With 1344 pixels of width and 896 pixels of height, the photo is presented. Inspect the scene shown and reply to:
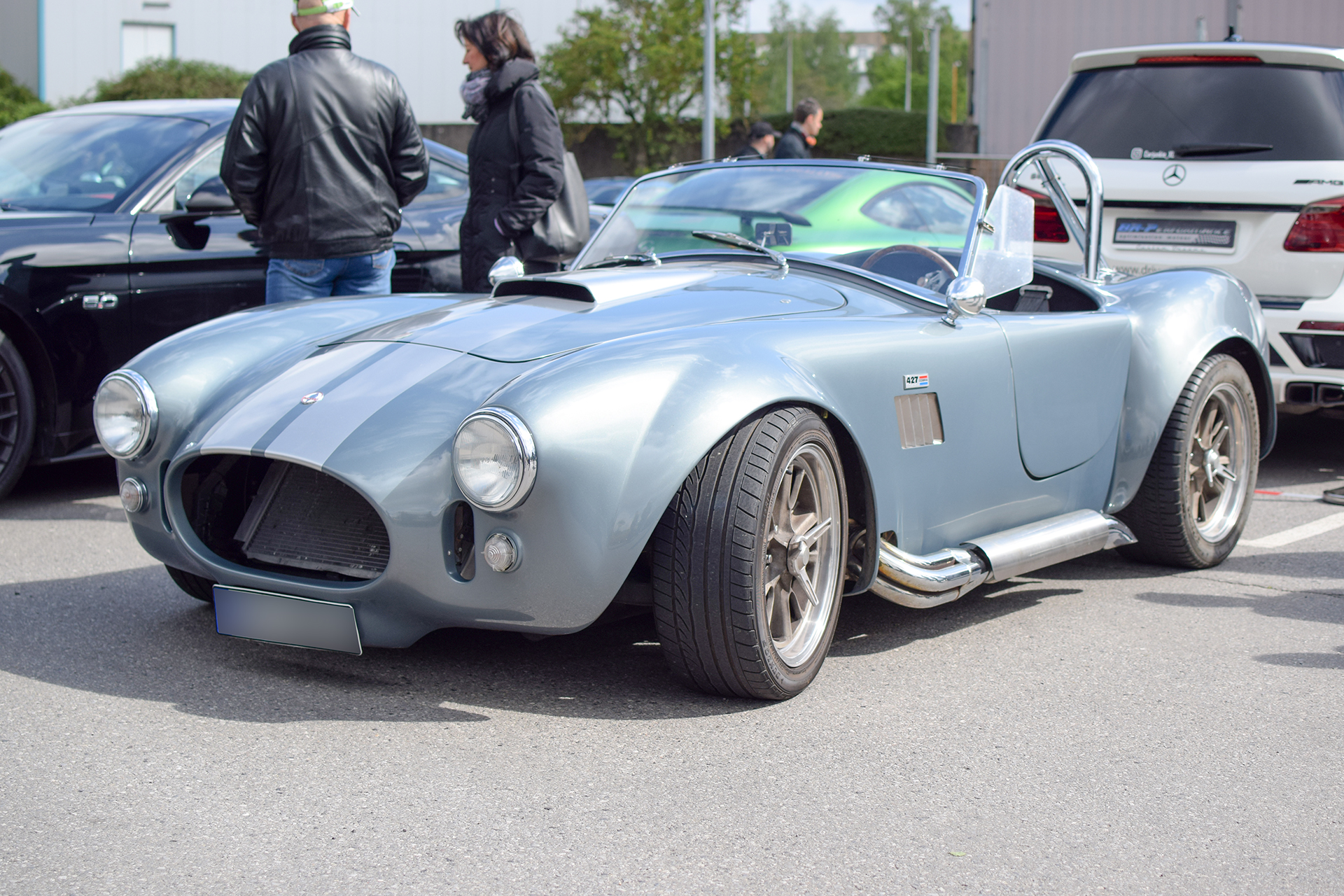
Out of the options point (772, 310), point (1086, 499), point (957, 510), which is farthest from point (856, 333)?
point (1086, 499)

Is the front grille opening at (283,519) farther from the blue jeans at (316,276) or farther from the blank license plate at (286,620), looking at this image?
the blue jeans at (316,276)

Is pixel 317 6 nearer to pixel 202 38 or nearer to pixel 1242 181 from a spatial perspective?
pixel 1242 181

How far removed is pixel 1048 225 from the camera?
22.3ft

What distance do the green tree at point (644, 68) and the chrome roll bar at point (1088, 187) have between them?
92.2 ft

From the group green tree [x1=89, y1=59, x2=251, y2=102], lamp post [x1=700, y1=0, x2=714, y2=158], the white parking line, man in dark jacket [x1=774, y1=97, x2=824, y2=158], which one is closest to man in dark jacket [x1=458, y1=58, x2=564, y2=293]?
the white parking line

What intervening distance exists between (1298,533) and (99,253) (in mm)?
4719

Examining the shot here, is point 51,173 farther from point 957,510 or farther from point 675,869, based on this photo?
point 675,869

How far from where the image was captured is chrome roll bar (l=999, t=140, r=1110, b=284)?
463 cm

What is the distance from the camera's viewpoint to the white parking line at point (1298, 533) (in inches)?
206

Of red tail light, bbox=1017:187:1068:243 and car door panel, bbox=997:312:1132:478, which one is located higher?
red tail light, bbox=1017:187:1068:243

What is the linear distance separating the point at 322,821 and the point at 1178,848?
155 cm

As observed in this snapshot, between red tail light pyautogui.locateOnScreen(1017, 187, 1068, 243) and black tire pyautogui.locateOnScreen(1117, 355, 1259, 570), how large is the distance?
1.95 meters

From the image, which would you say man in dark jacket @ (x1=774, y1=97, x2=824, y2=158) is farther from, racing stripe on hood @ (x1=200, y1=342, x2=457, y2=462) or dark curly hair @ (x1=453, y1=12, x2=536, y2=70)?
racing stripe on hood @ (x1=200, y1=342, x2=457, y2=462)

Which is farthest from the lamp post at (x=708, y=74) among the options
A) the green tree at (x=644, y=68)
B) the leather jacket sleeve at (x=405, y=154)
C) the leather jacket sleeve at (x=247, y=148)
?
the leather jacket sleeve at (x=247, y=148)
